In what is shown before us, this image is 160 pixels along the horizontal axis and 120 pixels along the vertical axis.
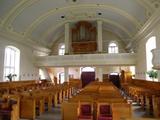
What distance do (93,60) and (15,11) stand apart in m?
7.70

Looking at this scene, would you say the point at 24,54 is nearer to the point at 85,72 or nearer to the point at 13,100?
the point at 85,72

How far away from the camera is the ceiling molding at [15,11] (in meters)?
12.0

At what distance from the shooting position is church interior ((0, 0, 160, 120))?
6.59 metres

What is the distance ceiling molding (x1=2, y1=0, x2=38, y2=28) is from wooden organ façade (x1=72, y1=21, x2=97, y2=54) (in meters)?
7.06

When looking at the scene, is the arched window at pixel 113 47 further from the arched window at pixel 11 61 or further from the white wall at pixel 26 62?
the arched window at pixel 11 61

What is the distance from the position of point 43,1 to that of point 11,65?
18.3ft

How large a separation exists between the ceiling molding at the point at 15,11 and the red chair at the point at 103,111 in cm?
933

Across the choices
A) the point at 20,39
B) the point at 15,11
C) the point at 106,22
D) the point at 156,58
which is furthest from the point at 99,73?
the point at 156,58

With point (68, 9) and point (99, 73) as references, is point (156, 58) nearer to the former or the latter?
point (68, 9)

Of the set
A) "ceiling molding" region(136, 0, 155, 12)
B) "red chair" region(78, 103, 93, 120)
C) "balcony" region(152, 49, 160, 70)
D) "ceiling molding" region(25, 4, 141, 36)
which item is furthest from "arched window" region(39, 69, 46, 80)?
"balcony" region(152, 49, 160, 70)

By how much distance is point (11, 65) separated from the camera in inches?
558

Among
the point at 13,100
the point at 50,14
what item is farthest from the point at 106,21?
the point at 13,100

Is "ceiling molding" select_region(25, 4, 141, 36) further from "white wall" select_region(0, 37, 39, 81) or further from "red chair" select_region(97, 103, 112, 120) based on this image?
"red chair" select_region(97, 103, 112, 120)

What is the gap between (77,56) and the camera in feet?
54.2
